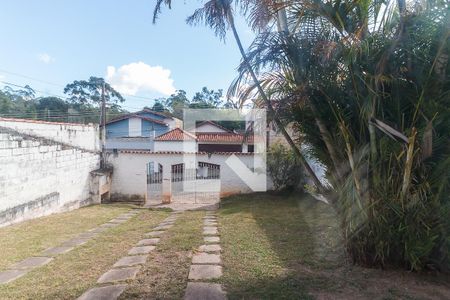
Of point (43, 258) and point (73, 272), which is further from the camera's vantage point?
point (43, 258)

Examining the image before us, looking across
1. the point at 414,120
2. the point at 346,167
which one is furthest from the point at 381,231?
the point at 414,120

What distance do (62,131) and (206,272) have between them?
35.3 ft

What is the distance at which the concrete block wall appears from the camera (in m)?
7.86

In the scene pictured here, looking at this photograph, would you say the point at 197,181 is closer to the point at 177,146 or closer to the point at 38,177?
the point at 177,146

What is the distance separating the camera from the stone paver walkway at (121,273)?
3143 millimetres

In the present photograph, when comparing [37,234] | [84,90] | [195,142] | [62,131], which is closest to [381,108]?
[37,234]

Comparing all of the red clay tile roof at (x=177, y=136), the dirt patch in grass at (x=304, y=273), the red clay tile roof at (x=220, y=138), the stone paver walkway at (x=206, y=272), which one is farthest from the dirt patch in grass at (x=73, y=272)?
the red clay tile roof at (x=220, y=138)

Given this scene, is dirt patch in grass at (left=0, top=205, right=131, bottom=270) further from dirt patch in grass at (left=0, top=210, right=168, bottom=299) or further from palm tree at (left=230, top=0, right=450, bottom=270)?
palm tree at (left=230, top=0, right=450, bottom=270)

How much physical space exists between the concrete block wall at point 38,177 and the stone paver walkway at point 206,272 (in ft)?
17.4

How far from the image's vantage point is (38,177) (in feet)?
31.1

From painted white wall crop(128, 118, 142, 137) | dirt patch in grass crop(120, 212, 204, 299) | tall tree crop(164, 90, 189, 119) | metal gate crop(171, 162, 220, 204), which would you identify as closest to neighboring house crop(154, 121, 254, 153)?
metal gate crop(171, 162, 220, 204)

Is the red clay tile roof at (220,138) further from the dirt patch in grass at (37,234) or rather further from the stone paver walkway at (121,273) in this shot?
the stone paver walkway at (121,273)

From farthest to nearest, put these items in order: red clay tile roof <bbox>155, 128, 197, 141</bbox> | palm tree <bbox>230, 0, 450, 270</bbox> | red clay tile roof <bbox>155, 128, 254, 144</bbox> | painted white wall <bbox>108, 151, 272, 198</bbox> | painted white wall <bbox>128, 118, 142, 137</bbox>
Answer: painted white wall <bbox>128, 118, 142, 137</bbox> → red clay tile roof <bbox>155, 128, 254, 144</bbox> → red clay tile roof <bbox>155, 128, 197, 141</bbox> → painted white wall <bbox>108, 151, 272, 198</bbox> → palm tree <bbox>230, 0, 450, 270</bbox>

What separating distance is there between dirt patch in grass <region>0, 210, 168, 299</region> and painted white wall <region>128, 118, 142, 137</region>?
25.1 meters
